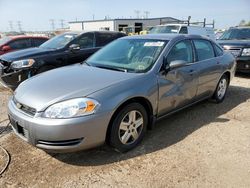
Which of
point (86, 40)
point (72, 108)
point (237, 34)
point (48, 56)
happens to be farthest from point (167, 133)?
point (237, 34)

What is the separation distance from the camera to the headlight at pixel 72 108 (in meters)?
2.90

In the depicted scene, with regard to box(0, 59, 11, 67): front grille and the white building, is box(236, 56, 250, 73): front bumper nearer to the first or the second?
box(0, 59, 11, 67): front grille

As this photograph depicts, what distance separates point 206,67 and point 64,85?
2.71 meters

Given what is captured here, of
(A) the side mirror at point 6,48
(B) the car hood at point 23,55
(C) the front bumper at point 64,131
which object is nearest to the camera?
(C) the front bumper at point 64,131

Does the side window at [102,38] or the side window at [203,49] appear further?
the side window at [102,38]

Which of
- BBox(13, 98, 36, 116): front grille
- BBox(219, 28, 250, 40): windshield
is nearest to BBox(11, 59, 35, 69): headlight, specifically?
BBox(13, 98, 36, 116): front grille

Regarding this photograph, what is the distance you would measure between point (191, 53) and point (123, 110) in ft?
6.36

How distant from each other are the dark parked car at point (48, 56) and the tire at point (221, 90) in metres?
3.43

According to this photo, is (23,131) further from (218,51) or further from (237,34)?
(237,34)

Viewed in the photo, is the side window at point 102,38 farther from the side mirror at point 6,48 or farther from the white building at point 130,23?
the white building at point 130,23

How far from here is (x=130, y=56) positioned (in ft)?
13.5

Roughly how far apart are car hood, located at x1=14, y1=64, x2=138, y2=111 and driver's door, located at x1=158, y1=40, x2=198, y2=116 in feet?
Result: 1.88

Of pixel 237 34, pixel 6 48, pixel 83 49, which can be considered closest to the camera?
pixel 83 49

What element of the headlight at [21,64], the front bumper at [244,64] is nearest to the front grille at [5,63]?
the headlight at [21,64]
